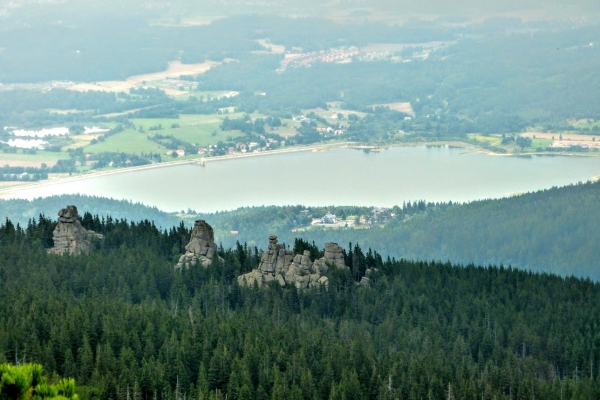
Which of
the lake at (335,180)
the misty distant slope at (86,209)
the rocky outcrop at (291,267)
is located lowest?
the rocky outcrop at (291,267)

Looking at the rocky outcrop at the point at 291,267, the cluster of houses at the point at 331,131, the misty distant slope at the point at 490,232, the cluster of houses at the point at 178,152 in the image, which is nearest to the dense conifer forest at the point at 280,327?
the rocky outcrop at the point at 291,267

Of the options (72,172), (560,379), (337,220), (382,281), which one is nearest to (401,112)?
(72,172)

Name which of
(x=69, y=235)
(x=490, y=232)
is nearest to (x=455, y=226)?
(x=490, y=232)

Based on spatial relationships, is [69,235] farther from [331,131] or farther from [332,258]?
[331,131]

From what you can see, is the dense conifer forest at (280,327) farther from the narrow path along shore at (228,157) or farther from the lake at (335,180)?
the narrow path along shore at (228,157)

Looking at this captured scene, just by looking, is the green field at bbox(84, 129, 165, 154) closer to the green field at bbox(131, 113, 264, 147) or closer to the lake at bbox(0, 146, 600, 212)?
the green field at bbox(131, 113, 264, 147)

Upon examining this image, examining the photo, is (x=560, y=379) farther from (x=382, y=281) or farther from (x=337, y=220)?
(x=337, y=220)
